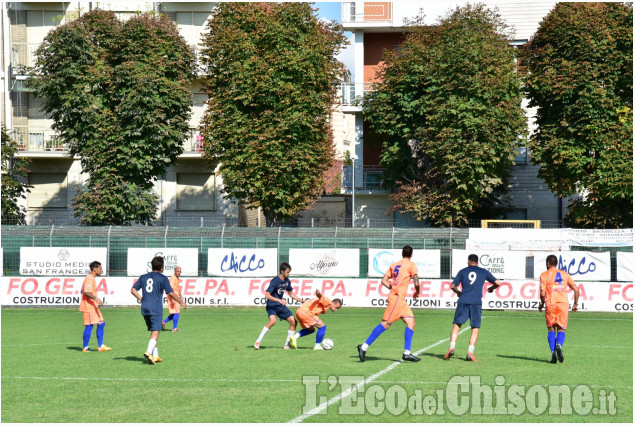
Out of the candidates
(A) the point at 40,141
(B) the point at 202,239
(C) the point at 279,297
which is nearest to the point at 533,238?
(B) the point at 202,239

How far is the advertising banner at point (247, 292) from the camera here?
30.8 metres

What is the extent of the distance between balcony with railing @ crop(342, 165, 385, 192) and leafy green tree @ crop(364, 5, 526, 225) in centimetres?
378

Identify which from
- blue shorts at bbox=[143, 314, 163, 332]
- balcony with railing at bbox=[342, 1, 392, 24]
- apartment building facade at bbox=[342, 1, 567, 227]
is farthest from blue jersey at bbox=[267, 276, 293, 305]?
balcony with railing at bbox=[342, 1, 392, 24]

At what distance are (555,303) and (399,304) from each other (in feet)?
9.66

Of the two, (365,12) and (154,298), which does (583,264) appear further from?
(365,12)

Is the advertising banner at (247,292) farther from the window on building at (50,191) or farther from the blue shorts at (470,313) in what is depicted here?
the window on building at (50,191)

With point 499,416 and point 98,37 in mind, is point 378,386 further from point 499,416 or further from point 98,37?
point 98,37

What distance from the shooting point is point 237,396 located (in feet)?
38.1

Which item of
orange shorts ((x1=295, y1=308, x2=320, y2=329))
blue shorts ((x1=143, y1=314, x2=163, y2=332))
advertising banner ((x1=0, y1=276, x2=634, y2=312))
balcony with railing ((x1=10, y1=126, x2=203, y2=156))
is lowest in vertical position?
advertising banner ((x1=0, y1=276, x2=634, y2=312))

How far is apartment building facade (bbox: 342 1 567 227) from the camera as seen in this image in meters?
46.4

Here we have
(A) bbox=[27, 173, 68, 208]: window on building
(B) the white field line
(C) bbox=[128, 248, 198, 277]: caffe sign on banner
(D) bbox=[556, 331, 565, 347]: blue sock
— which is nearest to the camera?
(B) the white field line

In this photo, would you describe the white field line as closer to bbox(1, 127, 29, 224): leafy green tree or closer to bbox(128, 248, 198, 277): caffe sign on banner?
bbox(128, 248, 198, 277): caffe sign on banner

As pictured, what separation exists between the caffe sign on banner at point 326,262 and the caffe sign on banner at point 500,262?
3589 mm

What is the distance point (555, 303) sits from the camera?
15.9m
